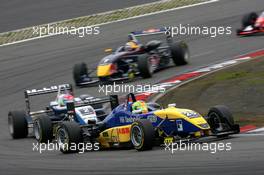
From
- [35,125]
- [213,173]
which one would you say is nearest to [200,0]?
[35,125]

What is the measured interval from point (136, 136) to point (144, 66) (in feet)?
31.7

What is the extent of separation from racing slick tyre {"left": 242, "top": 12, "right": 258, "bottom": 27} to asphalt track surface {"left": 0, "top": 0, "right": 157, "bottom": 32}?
647 centimetres

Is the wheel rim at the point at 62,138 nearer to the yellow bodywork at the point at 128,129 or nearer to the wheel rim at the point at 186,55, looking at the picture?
the yellow bodywork at the point at 128,129

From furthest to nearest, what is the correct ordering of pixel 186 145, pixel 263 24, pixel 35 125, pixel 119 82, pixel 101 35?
pixel 101 35 → pixel 263 24 → pixel 119 82 → pixel 35 125 → pixel 186 145

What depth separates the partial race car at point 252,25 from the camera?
2836 centimetres

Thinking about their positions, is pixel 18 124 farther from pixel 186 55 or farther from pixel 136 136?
pixel 186 55

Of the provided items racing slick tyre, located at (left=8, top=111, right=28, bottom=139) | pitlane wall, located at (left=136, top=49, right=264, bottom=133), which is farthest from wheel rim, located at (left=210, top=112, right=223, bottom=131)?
pitlane wall, located at (left=136, top=49, right=264, bottom=133)

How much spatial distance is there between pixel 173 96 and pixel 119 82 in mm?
3973

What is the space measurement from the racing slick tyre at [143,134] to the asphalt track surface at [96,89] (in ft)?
0.46

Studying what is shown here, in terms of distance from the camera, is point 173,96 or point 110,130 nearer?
point 110,130

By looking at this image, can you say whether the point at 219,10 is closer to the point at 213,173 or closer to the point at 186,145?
the point at 186,145

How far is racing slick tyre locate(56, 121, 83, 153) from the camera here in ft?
50.1

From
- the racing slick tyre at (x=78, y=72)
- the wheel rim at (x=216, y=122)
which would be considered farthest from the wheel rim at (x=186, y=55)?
the wheel rim at (x=216, y=122)

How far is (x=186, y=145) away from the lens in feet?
47.3
